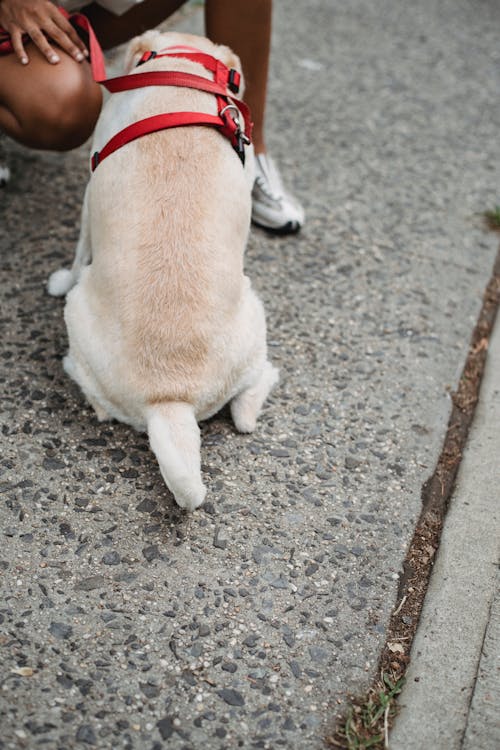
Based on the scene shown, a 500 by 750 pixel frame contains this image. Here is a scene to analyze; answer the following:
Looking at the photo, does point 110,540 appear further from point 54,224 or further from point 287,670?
point 54,224

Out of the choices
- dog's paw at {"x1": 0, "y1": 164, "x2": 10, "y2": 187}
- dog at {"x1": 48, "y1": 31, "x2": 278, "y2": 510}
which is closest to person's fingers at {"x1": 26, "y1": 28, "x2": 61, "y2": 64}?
dog at {"x1": 48, "y1": 31, "x2": 278, "y2": 510}

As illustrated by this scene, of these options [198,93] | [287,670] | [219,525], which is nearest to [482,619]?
[287,670]

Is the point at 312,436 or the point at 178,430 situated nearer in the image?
the point at 178,430

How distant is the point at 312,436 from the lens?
229cm

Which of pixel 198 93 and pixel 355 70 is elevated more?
pixel 198 93

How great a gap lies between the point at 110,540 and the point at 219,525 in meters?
0.28

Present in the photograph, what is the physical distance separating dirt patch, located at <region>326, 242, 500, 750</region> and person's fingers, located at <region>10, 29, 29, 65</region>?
1723mm

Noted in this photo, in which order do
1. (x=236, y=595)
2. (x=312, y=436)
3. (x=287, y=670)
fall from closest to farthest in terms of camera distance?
(x=287, y=670), (x=236, y=595), (x=312, y=436)

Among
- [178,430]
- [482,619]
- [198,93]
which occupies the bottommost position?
[482,619]

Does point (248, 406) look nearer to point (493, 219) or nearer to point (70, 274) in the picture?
point (70, 274)

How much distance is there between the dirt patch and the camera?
162 cm

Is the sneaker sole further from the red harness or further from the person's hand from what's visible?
the person's hand

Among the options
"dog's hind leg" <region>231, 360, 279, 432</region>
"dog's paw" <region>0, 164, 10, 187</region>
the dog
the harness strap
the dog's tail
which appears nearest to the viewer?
the dog's tail

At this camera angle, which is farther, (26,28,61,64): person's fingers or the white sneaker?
the white sneaker
